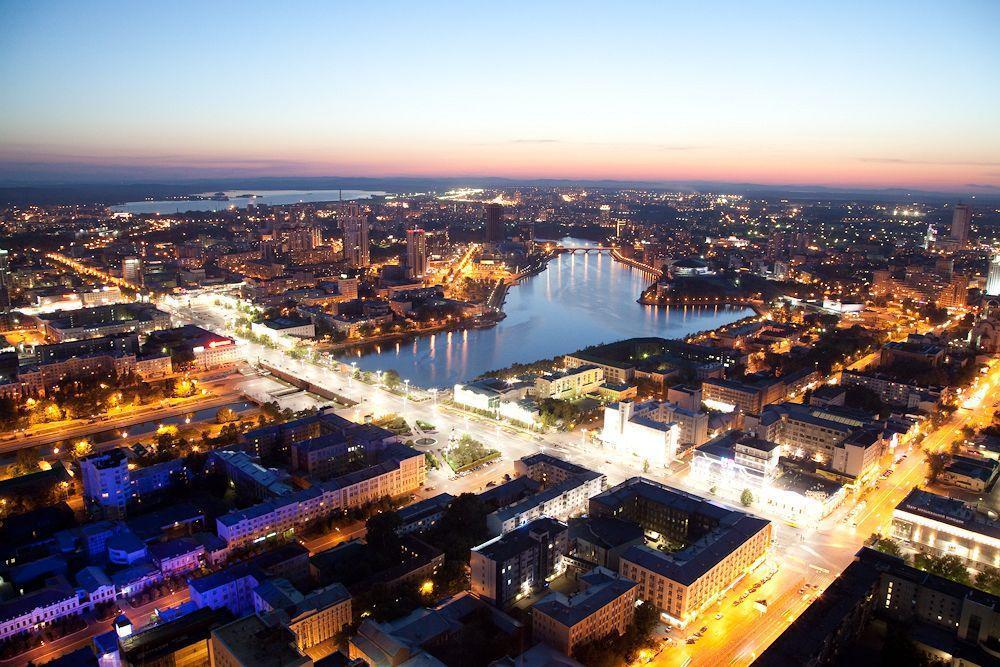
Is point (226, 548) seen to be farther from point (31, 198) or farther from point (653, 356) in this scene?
point (31, 198)

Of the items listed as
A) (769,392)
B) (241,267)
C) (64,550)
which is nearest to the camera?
(64,550)

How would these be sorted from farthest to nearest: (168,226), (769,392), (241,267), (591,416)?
1. (168,226)
2. (241,267)
3. (769,392)
4. (591,416)

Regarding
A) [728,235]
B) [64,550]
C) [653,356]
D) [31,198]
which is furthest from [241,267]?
[31,198]

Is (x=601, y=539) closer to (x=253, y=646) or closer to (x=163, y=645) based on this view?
(x=253, y=646)

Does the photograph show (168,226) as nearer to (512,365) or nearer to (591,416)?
(512,365)

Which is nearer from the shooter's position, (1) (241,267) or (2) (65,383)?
(2) (65,383)

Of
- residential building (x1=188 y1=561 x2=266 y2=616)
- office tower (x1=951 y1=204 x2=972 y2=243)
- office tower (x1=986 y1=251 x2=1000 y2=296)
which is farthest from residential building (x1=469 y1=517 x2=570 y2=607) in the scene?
office tower (x1=951 y1=204 x2=972 y2=243)

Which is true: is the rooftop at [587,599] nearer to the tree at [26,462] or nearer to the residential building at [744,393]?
the residential building at [744,393]
